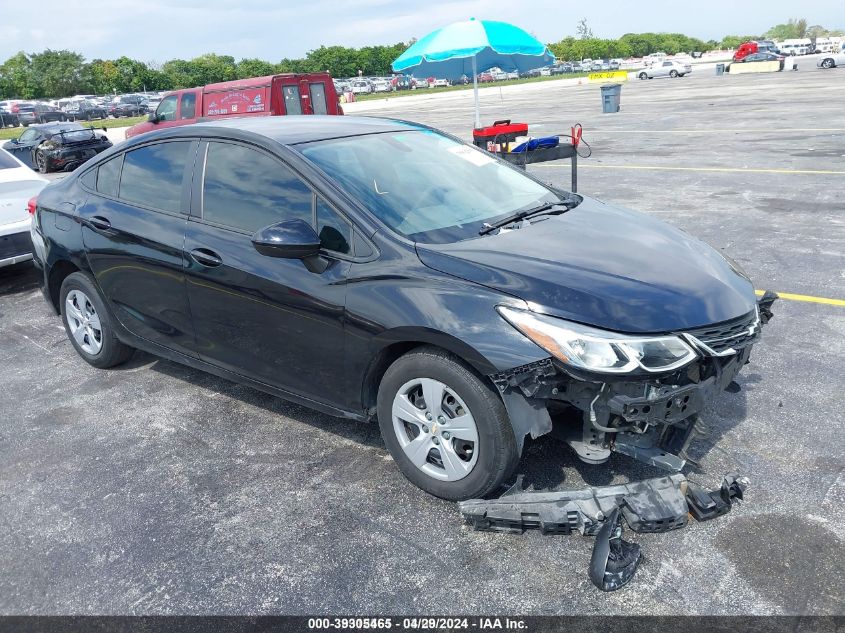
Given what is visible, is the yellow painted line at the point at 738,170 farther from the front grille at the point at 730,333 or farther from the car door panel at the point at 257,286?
the car door panel at the point at 257,286

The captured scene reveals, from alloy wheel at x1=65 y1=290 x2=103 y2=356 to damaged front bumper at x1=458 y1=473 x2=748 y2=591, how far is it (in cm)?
314

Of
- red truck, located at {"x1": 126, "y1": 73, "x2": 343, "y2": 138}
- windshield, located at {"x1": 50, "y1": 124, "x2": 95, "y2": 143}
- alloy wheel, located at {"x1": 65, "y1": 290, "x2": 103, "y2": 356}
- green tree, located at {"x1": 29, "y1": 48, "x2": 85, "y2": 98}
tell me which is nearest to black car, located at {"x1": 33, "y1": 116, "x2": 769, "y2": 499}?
alloy wheel, located at {"x1": 65, "y1": 290, "x2": 103, "y2": 356}

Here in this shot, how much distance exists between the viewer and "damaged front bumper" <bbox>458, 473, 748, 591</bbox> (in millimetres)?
2861

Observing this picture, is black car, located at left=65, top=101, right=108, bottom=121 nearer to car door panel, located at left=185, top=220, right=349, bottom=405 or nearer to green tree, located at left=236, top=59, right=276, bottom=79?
green tree, located at left=236, top=59, right=276, bottom=79

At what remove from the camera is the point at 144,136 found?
451 cm

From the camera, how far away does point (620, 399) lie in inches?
108

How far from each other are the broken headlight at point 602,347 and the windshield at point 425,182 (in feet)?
2.45

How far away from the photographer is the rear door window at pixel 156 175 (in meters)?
4.09

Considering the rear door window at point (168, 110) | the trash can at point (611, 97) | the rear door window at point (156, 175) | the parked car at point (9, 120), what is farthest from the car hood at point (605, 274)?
the parked car at point (9, 120)

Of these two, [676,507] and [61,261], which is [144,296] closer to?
[61,261]

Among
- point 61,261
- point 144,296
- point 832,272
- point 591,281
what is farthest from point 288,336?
point 832,272

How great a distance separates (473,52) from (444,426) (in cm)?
1055

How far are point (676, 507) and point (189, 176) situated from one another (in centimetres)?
307

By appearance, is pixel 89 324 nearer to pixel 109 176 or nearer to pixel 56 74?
pixel 109 176
